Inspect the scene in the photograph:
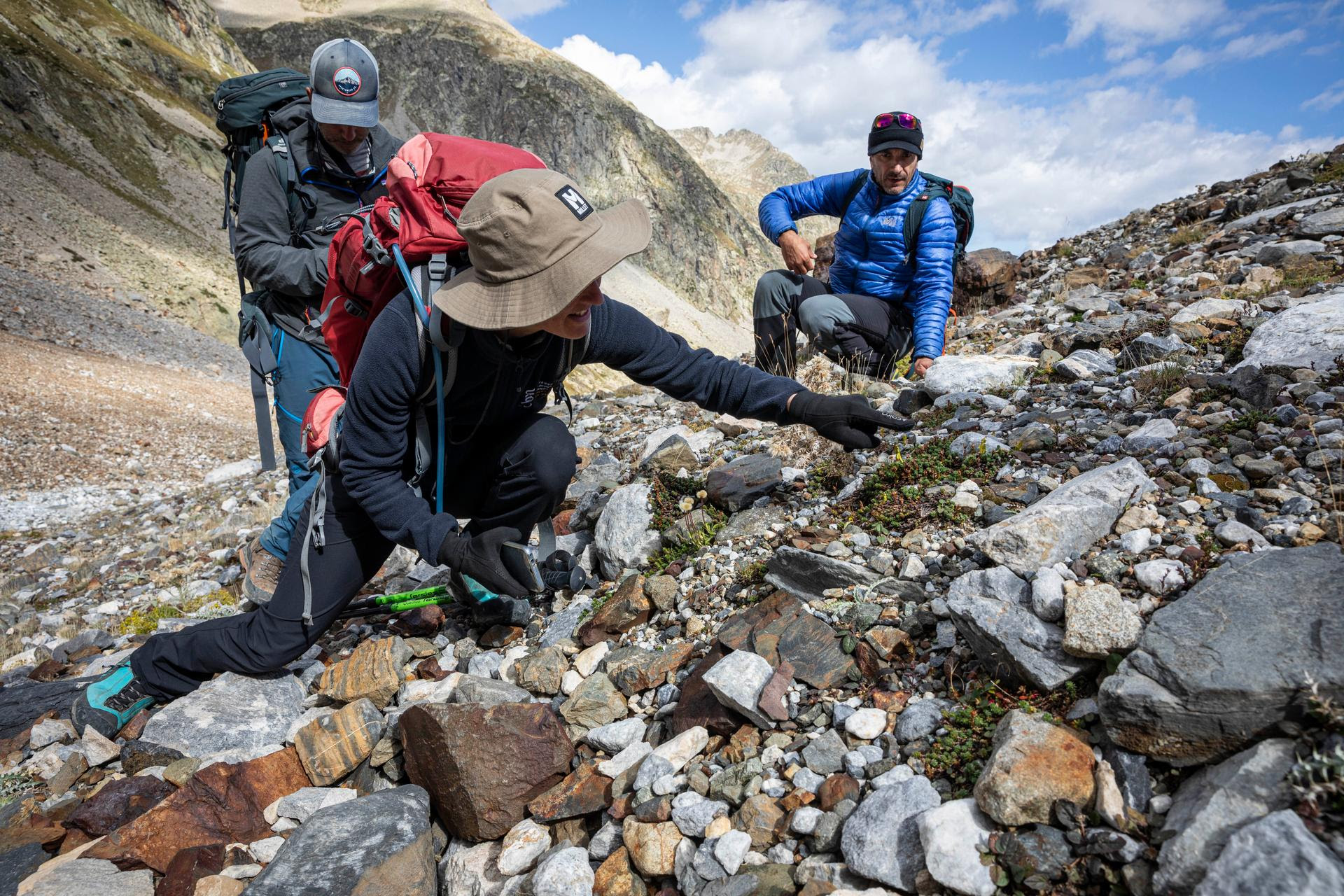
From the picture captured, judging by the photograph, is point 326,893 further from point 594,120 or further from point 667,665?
point 594,120

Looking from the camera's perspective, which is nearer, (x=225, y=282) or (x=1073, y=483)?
(x=1073, y=483)

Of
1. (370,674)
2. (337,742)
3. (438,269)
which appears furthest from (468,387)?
(337,742)

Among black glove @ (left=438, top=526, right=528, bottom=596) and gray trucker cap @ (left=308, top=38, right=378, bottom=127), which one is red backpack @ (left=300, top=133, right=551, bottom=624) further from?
gray trucker cap @ (left=308, top=38, right=378, bottom=127)

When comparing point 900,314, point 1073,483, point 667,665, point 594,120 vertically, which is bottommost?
point 667,665

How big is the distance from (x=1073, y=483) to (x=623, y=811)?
2268 mm

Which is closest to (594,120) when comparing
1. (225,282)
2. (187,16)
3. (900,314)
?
(187,16)

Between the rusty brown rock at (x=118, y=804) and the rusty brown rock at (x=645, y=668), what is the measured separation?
1.98m

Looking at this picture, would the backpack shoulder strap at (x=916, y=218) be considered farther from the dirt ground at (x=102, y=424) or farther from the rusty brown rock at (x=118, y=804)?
the dirt ground at (x=102, y=424)

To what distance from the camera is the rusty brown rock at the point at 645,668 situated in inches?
126

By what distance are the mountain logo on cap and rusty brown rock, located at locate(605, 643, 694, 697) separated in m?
3.80

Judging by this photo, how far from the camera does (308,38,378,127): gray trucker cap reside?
171 inches

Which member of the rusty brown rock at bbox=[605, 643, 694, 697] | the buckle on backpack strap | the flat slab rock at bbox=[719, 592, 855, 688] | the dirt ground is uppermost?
the buckle on backpack strap

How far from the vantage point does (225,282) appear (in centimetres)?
2864

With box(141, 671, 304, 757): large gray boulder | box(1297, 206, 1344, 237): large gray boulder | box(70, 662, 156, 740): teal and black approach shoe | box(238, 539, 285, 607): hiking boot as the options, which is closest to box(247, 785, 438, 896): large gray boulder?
box(141, 671, 304, 757): large gray boulder
